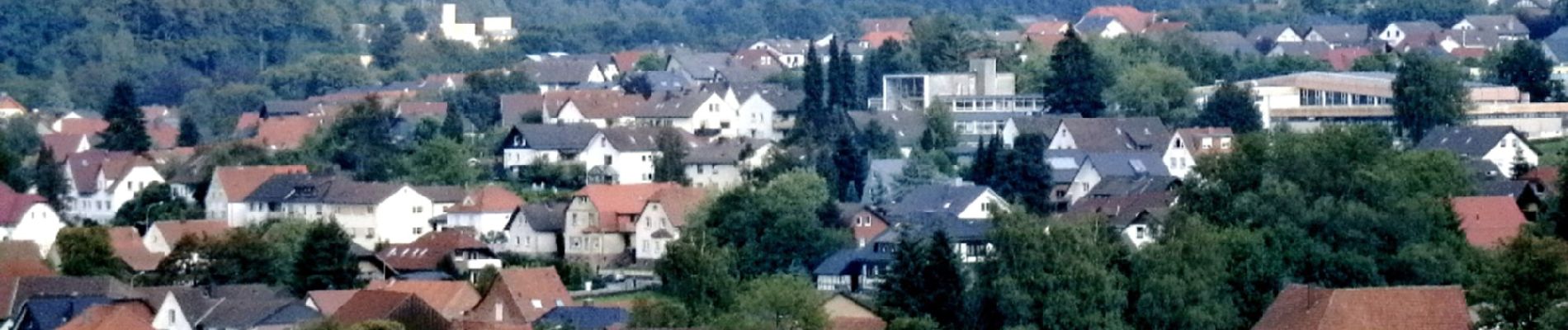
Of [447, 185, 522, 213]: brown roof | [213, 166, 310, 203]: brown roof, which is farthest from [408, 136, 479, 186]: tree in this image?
Answer: [447, 185, 522, 213]: brown roof

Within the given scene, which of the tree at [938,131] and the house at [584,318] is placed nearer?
the house at [584,318]

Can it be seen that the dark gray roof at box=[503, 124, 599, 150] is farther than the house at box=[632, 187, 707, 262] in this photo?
Yes

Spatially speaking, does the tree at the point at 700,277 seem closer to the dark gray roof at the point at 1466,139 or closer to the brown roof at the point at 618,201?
the brown roof at the point at 618,201

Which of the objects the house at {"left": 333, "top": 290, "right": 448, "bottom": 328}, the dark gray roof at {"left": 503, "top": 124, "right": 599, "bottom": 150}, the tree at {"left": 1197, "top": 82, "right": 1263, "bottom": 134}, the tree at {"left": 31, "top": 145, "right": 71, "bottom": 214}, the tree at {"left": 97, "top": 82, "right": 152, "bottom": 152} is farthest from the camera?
the tree at {"left": 97, "top": 82, "right": 152, "bottom": 152}

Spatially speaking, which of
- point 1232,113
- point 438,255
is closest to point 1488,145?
point 1232,113

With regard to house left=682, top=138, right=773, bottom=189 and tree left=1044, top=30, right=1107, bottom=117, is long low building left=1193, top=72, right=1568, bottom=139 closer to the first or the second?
tree left=1044, top=30, right=1107, bottom=117

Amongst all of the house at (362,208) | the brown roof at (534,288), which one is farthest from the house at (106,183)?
the brown roof at (534,288)

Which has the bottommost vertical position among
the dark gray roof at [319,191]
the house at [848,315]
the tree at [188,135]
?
the house at [848,315]
